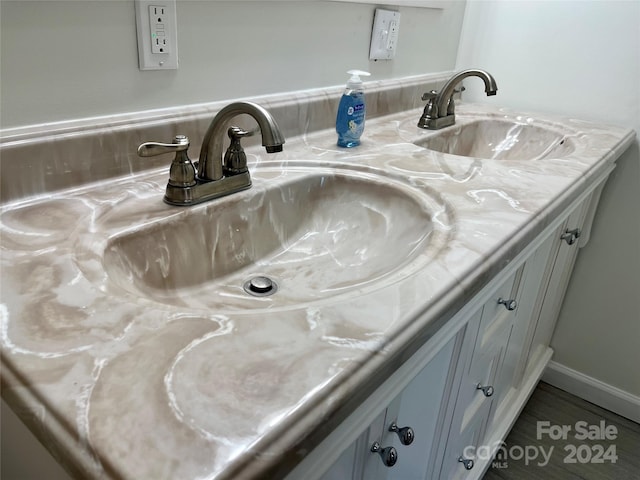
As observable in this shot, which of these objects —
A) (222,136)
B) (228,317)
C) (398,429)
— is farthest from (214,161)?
(398,429)

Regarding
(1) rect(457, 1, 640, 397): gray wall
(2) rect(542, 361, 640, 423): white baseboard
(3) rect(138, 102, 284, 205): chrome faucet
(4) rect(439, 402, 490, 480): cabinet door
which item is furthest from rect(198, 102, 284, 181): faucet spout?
(2) rect(542, 361, 640, 423): white baseboard

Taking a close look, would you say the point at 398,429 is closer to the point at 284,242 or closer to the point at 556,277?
the point at 284,242

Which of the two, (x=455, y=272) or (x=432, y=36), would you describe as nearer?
(x=455, y=272)

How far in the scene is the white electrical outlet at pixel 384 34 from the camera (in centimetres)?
123

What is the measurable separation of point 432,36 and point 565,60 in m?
0.39

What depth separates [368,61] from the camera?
4.14 feet

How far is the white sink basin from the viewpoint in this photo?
669mm

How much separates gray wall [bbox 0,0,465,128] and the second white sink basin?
0.28 m

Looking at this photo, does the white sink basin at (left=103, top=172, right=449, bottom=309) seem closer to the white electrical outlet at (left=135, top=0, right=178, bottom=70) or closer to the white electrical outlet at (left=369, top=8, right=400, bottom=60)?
the white electrical outlet at (left=135, top=0, right=178, bottom=70)

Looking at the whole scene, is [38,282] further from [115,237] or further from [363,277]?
[363,277]

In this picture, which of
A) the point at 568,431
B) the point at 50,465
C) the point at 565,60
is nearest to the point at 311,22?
the point at 565,60

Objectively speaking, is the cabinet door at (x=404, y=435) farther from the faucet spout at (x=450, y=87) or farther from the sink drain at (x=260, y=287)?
the faucet spout at (x=450, y=87)

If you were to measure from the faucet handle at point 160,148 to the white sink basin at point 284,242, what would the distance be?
0.09m

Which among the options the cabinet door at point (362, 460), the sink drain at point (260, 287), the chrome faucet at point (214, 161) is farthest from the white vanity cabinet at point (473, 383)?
the chrome faucet at point (214, 161)
